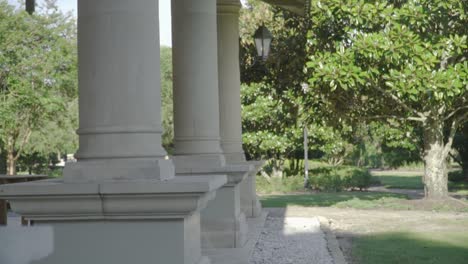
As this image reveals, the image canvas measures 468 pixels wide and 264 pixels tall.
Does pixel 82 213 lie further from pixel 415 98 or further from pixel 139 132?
pixel 415 98

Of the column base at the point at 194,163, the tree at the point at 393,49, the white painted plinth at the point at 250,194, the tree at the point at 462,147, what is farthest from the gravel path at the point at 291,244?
the tree at the point at 462,147

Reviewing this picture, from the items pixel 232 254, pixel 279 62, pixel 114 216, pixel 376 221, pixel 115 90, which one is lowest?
pixel 376 221

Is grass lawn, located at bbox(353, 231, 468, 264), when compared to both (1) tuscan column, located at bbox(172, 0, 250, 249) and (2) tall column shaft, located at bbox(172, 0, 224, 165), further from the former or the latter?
(2) tall column shaft, located at bbox(172, 0, 224, 165)

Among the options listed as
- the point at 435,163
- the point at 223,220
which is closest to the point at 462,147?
the point at 435,163

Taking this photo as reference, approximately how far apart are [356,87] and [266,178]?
51.3 ft

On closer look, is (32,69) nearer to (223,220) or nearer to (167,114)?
(167,114)

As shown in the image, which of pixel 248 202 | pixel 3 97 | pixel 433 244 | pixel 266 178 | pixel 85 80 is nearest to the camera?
pixel 85 80

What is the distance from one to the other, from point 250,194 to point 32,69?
17.1m

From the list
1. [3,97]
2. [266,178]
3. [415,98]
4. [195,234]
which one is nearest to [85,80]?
[195,234]

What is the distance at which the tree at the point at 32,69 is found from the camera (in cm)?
2795

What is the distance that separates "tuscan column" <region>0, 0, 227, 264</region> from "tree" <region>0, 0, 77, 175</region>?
76.8 feet

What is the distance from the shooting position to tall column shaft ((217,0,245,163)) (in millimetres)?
12781

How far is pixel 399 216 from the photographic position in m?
16.7

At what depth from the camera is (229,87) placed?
42.8ft
